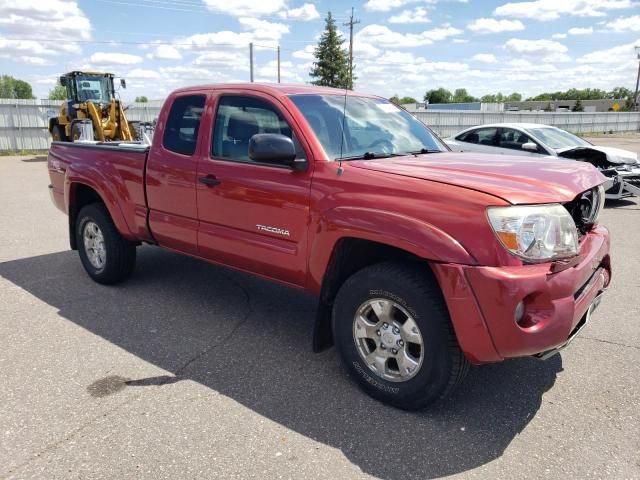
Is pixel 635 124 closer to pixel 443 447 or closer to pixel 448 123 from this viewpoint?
pixel 448 123

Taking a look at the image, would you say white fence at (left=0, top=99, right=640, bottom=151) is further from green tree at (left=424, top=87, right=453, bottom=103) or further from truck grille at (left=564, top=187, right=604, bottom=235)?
green tree at (left=424, top=87, right=453, bottom=103)

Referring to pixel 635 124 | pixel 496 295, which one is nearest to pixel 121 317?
pixel 496 295

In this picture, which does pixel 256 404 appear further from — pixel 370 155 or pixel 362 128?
pixel 362 128

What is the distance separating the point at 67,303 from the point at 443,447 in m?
3.63

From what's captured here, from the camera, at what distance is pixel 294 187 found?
11.1 ft

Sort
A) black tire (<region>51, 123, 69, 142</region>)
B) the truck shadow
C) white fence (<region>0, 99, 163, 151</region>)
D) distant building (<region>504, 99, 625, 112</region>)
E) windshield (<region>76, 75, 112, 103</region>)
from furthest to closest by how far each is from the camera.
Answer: distant building (<region>504, 99, 625, 112</region>)
white fence (<region>0, 99, 163, 151</region>)
windshield (<region>76, 75, 112, 103</region>)
black tire (<region>51, 123, 69, 142</region>)
the truck shadow

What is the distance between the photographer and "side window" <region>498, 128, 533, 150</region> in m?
10.1

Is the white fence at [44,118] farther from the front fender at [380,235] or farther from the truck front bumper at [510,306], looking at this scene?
the truck front bumper at [510,306]

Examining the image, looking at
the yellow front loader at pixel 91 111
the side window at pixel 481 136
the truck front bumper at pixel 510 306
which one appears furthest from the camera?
the yellow front loader at pixel 91 111

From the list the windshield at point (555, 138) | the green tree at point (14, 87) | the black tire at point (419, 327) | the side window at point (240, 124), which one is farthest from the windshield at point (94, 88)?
the green tree at point (14, 87)

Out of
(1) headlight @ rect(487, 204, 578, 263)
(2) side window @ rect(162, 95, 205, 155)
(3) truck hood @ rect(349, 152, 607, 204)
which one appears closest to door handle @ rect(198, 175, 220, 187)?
(2) side window @ rect(162, 95, 205, 155)

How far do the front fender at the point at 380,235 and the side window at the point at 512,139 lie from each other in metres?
7.93

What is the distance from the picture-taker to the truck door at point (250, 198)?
343 centimetres

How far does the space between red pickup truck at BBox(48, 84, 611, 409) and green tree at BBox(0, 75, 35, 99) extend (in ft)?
393
